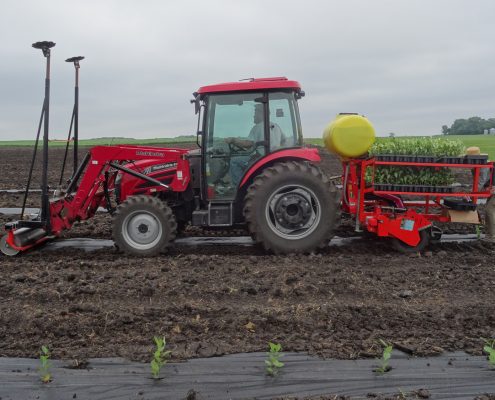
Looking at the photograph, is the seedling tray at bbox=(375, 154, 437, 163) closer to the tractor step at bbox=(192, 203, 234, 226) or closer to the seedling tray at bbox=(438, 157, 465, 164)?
the seedling tray at bbox=(438, 157, 465, 164)

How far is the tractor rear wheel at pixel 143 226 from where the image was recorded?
658 centimetres

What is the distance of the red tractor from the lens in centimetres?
655

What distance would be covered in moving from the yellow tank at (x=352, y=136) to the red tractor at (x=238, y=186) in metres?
0.34

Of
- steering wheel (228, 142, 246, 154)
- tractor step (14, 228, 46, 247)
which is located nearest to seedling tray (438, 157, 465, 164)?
steering wheel (228, 142, 246, 154)

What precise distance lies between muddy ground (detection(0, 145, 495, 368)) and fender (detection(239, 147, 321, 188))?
42.2 inches

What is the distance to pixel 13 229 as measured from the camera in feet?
22.4

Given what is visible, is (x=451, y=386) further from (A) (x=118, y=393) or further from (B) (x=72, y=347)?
(B) (x=72, y=347)

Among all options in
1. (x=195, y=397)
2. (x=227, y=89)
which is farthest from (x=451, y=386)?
(x=227, y=89)

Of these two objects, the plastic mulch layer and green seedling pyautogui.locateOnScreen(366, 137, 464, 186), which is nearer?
the plastic mulch layer

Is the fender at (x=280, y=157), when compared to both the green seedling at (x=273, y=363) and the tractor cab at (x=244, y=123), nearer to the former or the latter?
the tractor cab at (x=244, y=123)

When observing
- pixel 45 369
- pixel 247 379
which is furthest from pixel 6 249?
pixel 247 379

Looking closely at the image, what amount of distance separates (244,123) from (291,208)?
4.07 ft

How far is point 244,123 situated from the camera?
6652mm

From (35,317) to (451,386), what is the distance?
3.29 m
